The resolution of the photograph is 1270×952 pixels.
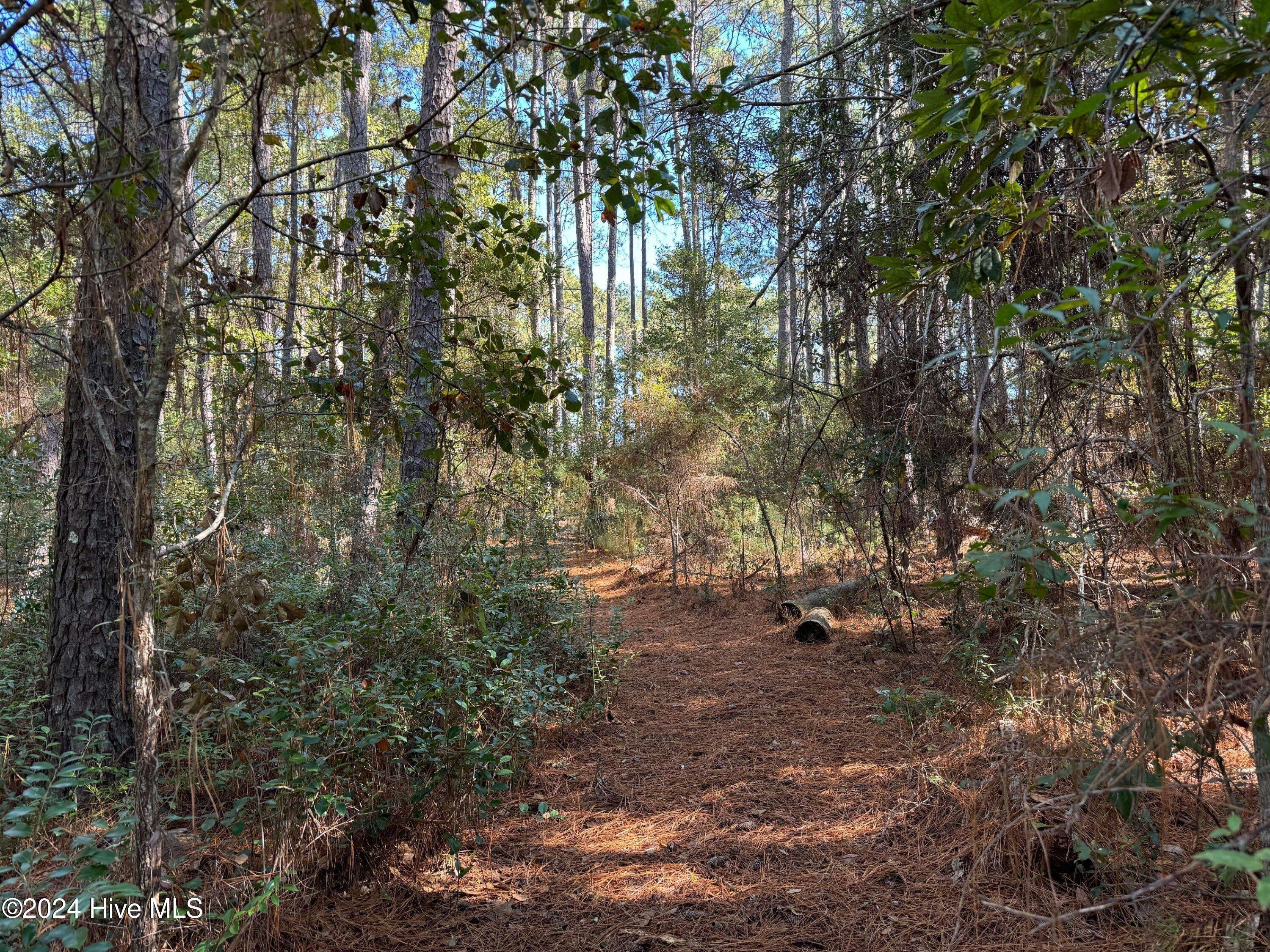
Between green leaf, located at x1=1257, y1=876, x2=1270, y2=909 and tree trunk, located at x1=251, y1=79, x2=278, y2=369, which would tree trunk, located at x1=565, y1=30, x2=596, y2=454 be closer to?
tree trunk, located at x1=251, y1=79, x2=278, y2=369

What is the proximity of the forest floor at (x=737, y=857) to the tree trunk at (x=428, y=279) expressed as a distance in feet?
5.20

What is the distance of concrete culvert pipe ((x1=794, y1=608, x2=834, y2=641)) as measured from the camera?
623 cm

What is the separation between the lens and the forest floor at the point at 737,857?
2453 millimetres

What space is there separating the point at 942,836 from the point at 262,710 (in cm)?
280

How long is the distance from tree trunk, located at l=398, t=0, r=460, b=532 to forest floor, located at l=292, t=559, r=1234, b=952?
1.59 m

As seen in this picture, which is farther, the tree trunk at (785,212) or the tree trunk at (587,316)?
the tree trunk at (587,316)

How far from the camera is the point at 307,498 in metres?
4.21

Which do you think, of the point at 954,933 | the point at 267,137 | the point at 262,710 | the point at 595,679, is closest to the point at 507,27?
the point at 267,137

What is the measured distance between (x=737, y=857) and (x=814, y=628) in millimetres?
3516

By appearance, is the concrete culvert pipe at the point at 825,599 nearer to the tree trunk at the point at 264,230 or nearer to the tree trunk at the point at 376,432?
the tree trunk at the point at 376,432

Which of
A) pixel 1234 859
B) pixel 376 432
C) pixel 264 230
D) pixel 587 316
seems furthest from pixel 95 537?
pixel 587 316

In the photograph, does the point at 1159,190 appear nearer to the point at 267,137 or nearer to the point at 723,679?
the point at 267,137

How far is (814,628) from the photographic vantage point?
6270 millimetres

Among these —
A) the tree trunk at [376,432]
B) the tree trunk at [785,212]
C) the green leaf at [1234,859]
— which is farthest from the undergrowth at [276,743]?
the tree trunk at [785,212]
